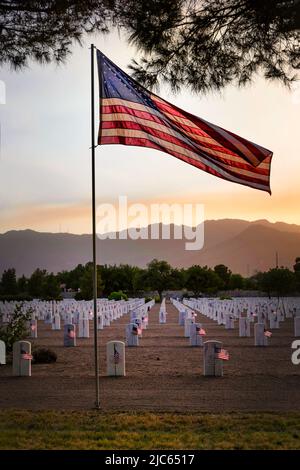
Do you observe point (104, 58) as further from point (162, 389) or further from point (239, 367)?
point (239, 367)

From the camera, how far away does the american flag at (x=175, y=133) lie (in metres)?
10.3

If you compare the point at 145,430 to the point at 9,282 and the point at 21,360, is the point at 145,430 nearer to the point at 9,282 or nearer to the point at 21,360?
the point at 21,360

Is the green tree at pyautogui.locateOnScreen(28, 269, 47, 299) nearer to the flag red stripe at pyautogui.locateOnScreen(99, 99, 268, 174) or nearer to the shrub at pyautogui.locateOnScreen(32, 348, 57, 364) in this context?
the shrub at pyautogui.locateOnScreen(32, 348, 57, 364)

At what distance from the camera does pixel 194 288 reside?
127m

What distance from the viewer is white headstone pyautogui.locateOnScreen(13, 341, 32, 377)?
13.9m

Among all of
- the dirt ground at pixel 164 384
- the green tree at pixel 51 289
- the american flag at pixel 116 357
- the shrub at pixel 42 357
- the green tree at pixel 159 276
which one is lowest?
the dirt ground at pixel 164 384

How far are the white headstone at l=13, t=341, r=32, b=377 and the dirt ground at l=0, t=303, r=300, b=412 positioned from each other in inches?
7.9

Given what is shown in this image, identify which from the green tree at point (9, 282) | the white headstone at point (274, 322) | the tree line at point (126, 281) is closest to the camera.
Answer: the white headstone at point (274, 322)

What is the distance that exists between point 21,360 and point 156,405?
179 inches

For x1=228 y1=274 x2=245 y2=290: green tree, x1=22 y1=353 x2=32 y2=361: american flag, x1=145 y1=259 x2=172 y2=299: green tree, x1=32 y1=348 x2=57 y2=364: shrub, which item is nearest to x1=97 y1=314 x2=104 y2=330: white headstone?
x1=32 y1=348 x2=57 y2=364: shrub

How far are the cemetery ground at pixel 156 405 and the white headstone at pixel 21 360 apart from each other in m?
0.19

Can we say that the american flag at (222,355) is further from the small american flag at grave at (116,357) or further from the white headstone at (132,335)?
the white headstone at (132,335)

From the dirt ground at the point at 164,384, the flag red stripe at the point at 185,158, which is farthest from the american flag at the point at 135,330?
the flag red stripe at the point at 185,158
